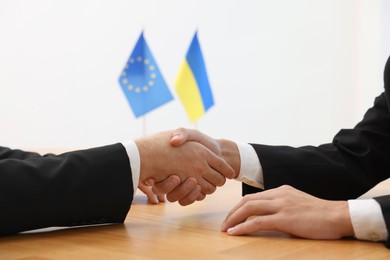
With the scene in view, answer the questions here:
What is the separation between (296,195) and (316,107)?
14.3ft

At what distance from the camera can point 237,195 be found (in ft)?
5.75

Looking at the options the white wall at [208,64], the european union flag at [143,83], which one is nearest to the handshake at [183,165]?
the european union flag at [143,83]

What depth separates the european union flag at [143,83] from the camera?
434 cm

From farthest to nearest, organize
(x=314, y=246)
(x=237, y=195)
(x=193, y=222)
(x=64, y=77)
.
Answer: (x=64, y=77) → (x=237, y=195) → (x=193, y=222) → (x=314, y=246)

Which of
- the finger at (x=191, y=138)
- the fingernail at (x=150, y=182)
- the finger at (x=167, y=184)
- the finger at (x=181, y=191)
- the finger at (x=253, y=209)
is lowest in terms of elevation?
the finger at (x=181, y=191)

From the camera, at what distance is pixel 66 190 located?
114cm

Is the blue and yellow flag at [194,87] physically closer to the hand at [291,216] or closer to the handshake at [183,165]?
the handshake at [183,165]

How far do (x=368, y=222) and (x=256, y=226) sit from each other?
0.21 m

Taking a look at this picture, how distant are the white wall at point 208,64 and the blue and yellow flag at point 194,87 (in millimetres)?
860

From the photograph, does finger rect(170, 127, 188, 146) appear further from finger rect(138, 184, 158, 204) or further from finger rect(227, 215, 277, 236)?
finger rect(227, 215, 277, 236)

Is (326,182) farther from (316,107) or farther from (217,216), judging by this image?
(316,107)

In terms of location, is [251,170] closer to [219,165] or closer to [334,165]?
[219,165]

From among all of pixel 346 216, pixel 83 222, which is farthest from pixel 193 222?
pixel 346 216

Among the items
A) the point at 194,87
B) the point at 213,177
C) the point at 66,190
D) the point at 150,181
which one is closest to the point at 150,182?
the point at 150,181
